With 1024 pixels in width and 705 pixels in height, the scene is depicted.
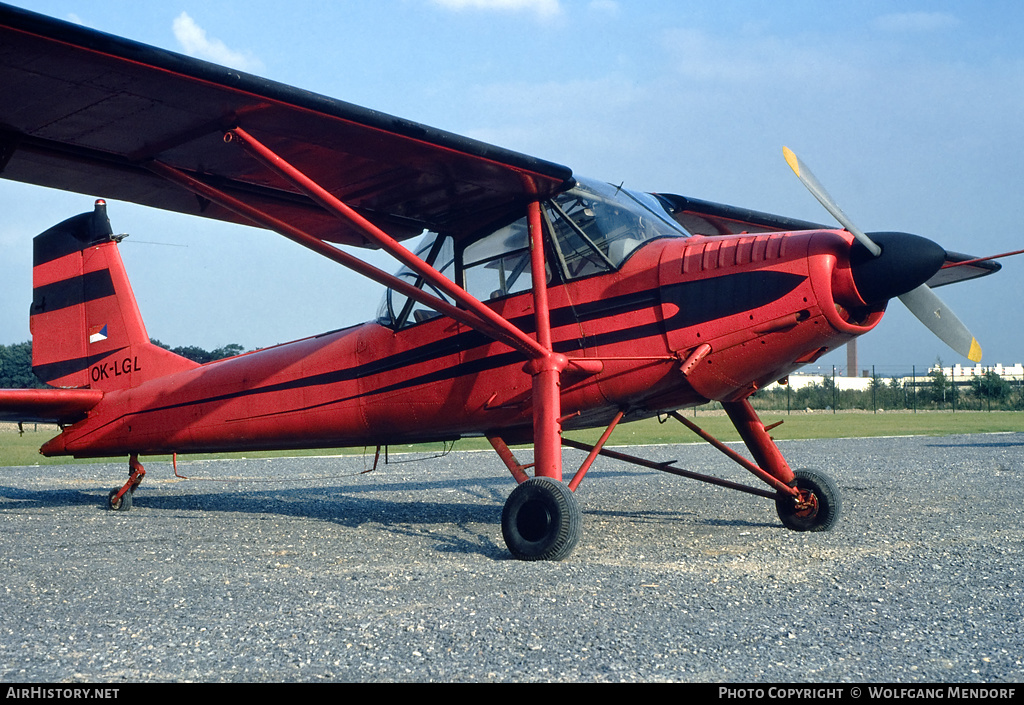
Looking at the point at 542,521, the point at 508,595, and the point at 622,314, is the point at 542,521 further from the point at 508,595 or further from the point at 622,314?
the point at 622,314

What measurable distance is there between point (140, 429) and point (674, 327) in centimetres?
673

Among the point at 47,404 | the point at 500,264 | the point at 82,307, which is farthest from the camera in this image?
the point at 82,307

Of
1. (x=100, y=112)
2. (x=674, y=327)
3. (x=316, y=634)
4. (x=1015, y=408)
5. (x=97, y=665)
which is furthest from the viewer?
(x=1015, y=408)

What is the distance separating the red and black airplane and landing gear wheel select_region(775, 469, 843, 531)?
2 centimetres

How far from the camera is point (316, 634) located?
3.80m

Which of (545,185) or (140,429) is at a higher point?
(545,185)

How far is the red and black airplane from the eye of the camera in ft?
18.5

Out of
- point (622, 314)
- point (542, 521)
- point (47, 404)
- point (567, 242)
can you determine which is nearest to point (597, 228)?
point (567, 242)

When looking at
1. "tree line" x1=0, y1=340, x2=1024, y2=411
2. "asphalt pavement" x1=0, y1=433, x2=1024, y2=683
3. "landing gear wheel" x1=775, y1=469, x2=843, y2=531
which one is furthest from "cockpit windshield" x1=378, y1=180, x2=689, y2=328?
"tree line" x1=0, y1=340, x2=1024, y2=411

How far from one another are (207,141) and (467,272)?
2448 mm

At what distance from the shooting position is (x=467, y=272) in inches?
289

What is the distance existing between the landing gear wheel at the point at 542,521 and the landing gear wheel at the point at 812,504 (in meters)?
2.62

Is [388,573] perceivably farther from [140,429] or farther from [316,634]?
[140,429]

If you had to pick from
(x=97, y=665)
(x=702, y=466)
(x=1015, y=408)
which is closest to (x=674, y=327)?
(x=97, y=665)
